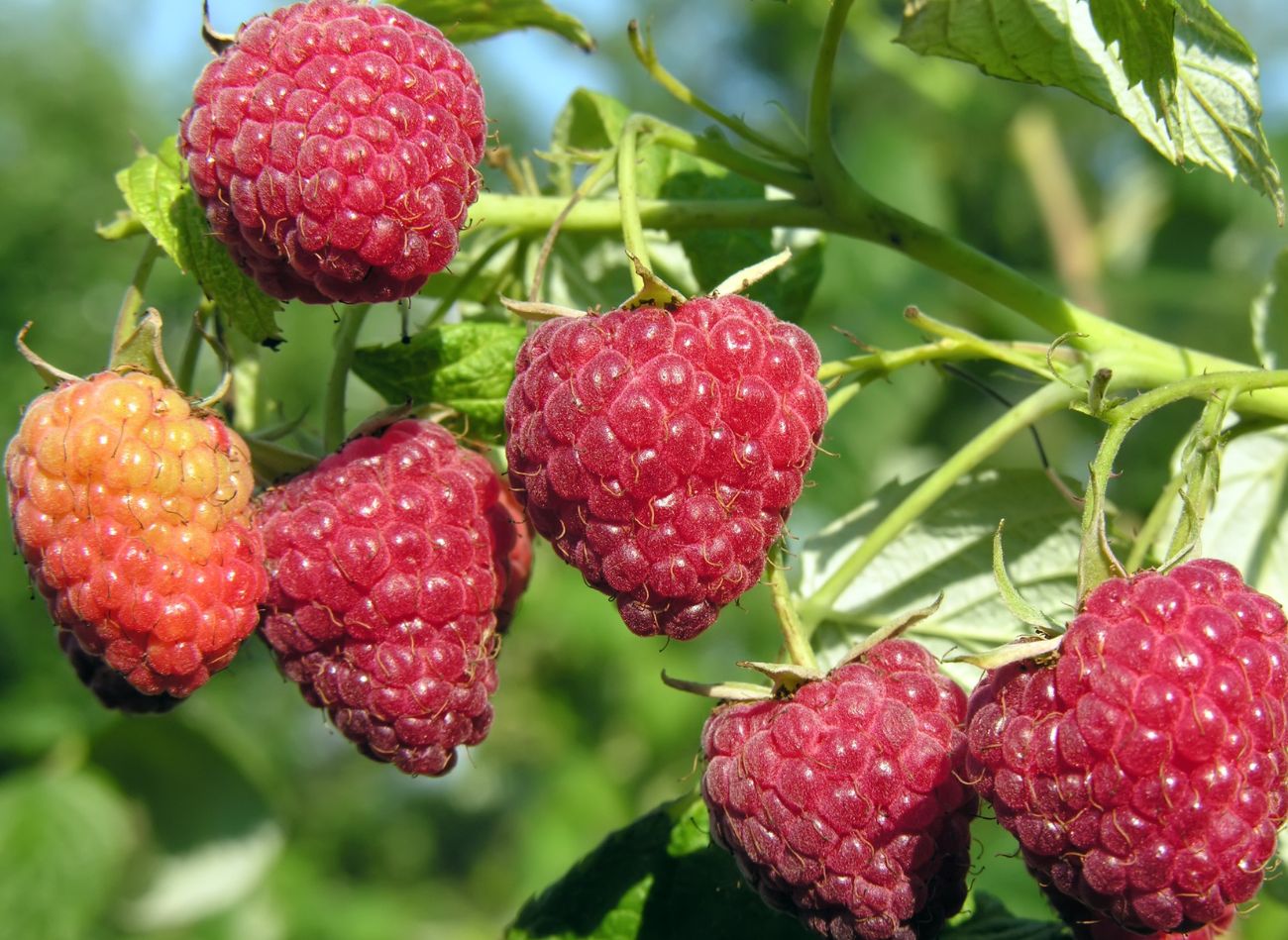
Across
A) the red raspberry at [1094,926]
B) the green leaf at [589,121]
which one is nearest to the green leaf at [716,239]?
the green leaf at [589,121]

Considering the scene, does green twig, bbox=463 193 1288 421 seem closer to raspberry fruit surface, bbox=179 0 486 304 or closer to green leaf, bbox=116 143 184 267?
raspberry fruit surface, bbox=179 0 486 304

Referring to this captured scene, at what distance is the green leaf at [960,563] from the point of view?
6.41 feet

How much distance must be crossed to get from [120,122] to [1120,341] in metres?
15.2

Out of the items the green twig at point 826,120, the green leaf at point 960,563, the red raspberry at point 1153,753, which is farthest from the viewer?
the green leaf at point 960,563

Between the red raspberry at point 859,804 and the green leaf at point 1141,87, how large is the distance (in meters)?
0.79

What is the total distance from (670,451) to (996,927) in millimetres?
948

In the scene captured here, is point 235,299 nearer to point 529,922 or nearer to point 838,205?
point 838,205

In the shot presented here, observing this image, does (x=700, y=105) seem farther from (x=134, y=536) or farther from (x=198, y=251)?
(x=134, y=536)

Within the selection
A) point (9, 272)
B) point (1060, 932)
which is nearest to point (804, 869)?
point (1060, 932)

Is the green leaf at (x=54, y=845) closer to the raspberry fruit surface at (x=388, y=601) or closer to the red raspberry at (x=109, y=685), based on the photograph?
the red raspberry at (x=109, y=685)

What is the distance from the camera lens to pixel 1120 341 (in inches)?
67.2

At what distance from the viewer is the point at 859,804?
1406 mm

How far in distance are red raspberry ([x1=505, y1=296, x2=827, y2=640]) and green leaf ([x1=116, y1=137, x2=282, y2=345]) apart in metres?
0.48

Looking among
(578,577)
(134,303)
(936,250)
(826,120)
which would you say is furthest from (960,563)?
(578,577)
